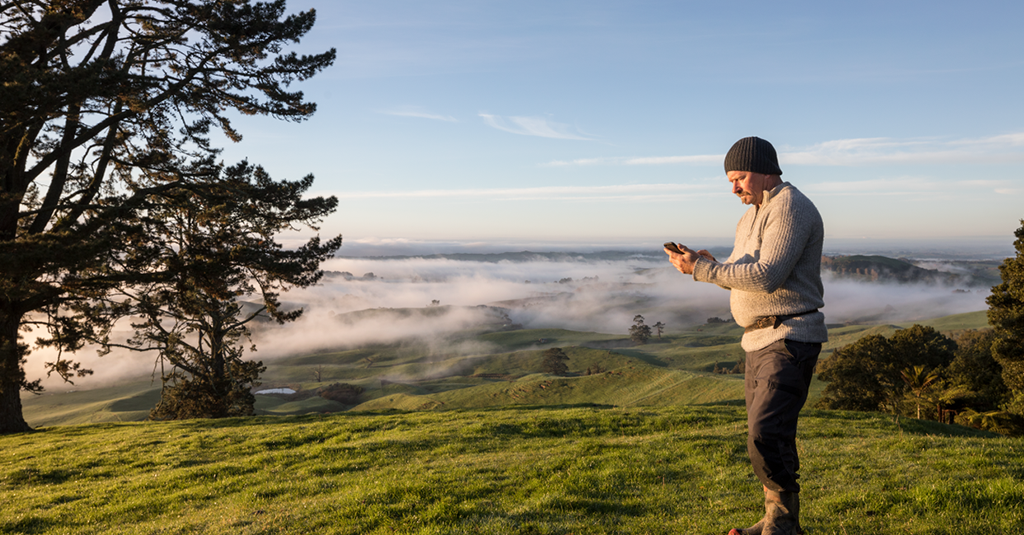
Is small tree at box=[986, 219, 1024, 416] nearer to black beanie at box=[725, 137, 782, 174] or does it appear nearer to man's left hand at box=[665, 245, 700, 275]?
black beanie at box=[725, 137, 782, 174]

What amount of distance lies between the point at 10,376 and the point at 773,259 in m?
30.0

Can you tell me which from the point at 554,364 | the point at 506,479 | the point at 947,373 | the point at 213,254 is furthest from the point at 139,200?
the point at 554,364

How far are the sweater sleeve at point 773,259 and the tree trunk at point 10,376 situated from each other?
1107 inches

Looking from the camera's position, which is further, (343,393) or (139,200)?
(343,393)

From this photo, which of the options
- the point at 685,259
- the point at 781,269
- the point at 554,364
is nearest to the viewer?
the point at 781,269

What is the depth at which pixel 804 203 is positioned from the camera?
15.9 feet

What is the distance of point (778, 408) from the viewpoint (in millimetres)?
4719

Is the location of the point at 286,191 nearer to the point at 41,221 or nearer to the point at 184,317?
the point at 184,317

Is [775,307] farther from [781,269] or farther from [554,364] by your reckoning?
[554,364]

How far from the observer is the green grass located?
6.46m

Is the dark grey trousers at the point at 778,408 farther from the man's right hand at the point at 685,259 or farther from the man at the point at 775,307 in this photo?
the man's right hand at the point at 685,259

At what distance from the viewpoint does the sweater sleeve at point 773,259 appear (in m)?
4.67

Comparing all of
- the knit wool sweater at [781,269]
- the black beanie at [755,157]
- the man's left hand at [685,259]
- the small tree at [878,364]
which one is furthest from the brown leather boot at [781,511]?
the small tree at [878,364]

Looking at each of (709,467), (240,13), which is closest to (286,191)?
(240,13)
